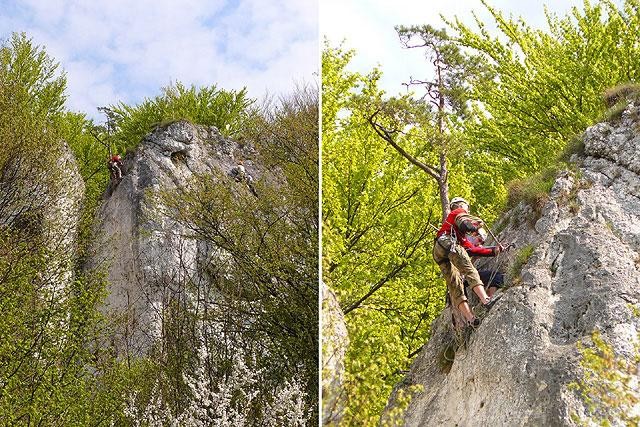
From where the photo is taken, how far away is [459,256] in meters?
5.93

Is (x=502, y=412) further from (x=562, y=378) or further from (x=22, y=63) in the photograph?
(x=22, y=63)

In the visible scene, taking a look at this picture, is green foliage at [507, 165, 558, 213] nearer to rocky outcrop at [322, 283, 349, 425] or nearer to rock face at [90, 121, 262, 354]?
rocky outcrop at [322, 283, 349, 425]

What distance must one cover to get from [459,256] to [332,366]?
131cm

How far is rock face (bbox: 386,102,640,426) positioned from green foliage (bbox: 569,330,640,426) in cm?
7

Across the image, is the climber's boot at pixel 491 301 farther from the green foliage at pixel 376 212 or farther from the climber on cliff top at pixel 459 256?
the green foliage at pixel 376 212

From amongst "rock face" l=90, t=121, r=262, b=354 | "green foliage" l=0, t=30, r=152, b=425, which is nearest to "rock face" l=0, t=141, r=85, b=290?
"green foliage" l=0, t=30, r=152, b=425

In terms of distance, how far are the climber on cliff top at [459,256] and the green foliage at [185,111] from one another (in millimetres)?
14585

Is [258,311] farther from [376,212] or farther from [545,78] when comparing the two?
[545,78]

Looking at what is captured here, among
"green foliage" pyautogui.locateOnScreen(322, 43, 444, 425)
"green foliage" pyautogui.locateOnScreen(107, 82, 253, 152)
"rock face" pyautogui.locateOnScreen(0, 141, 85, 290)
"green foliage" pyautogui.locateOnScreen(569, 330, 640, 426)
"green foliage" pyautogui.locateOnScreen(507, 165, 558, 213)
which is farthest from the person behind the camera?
"green foliage" pyautogui.locateOnScreen(107, 82, 253, 152)

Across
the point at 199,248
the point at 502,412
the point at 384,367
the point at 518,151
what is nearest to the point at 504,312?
the point at 502,412

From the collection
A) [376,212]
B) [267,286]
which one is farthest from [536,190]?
[376,212]

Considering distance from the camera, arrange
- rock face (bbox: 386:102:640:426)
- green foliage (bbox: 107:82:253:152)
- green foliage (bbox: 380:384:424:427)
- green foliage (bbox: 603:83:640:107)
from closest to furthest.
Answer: rock face (bbox: 386:102:640:426) < green foliage (bbox: 380:384:424:427) < green foliage (bbox: 603:83:640:107) < green foliage (bbox: 107:82:253:152)

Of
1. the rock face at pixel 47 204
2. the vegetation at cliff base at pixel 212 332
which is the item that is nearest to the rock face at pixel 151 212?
the rock face at pixel 47 204

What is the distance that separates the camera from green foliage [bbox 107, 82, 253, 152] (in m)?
20.5
